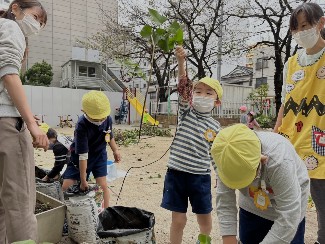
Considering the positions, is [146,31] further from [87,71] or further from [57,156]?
[87,71]

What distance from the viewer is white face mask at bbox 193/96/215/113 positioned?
233cm

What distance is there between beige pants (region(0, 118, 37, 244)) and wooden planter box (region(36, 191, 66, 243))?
1.99 feet

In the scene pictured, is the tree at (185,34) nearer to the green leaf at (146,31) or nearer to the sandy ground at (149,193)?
the sandy ground at (149,193)

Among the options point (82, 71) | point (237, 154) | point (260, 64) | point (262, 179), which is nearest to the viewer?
point (237, 154)

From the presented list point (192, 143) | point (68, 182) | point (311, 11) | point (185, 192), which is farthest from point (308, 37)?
point (68, 182)

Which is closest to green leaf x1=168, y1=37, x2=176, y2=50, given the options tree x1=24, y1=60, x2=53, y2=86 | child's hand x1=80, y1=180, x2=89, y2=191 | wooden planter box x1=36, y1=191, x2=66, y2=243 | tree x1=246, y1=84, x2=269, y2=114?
child's hand x1=80, y1=180, x2=89, y2=191

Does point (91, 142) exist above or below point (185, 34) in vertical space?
below

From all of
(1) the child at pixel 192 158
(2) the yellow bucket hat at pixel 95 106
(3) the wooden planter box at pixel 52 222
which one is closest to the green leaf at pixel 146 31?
(1) the child at pixel 192 158

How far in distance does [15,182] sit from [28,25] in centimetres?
88

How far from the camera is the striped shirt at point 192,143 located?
2.24 m

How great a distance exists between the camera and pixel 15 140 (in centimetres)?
164

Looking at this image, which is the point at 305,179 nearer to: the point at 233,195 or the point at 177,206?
the point at 233,195

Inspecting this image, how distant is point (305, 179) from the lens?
157cm

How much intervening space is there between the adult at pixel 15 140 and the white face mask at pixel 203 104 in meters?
1.12
